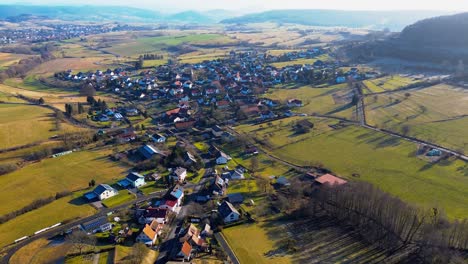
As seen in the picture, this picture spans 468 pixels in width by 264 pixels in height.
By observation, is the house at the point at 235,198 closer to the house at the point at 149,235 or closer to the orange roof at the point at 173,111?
the house at the point at 149,235

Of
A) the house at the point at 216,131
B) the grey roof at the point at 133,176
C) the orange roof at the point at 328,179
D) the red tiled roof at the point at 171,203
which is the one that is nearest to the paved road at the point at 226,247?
the red tiled roof at the point at 171,203

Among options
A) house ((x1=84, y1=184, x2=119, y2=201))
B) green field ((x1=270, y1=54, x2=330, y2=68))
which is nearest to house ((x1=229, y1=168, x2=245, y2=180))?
house ((x1=84, y1=184, x2=119, y2=201))

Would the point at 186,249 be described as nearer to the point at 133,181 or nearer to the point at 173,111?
the point at 133,181

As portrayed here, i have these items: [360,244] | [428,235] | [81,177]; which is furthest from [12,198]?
[428,235]

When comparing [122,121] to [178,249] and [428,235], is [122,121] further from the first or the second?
[428,235]

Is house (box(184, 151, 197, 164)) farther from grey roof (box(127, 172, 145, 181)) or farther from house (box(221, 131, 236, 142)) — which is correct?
house (box(221, 131, 236, 142))

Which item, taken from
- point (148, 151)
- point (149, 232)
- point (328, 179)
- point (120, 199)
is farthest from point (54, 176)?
point (328, 179)
